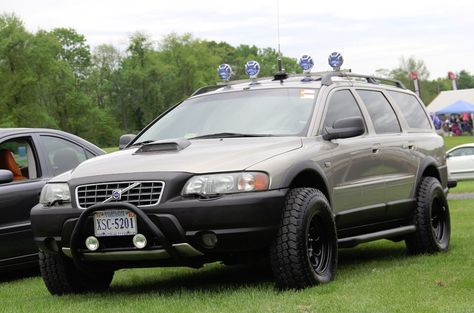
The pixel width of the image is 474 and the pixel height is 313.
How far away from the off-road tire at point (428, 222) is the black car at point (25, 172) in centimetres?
333

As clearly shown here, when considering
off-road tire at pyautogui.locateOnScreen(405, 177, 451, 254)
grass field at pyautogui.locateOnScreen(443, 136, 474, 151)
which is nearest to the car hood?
off-road tire at pyautogui.locateOnScreen(405, 177, 451, 254)

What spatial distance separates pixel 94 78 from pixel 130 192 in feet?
310

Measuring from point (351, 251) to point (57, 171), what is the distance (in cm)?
311

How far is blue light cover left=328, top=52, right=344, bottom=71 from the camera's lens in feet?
28.2

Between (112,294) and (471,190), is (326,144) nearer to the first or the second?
(112,294)

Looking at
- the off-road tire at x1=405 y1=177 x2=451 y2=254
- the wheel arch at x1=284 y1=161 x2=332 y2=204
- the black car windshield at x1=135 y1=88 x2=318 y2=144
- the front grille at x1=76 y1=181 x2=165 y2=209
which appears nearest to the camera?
the front grille at x1=76 y1=181 x2=165 y2=209

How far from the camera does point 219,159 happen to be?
6.12 metres

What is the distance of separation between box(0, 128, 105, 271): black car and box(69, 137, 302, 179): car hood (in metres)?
1.97

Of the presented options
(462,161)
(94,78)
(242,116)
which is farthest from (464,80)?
(242,116)

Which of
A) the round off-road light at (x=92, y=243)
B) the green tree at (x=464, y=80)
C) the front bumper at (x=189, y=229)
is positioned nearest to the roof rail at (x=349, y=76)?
the front bumper at (x=189, y=229)

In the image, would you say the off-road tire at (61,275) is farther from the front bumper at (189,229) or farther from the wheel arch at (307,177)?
the wheel arch at (307,177)

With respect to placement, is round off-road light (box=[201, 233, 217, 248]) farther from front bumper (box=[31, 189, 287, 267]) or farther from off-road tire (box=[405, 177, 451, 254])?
off-road tire (box=[405, 177, 451, 254])

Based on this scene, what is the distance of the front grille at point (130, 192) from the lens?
598cm

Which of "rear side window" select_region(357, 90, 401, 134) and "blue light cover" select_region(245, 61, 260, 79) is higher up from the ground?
"blue light cover" select_region(245, 61, 260, 79)
